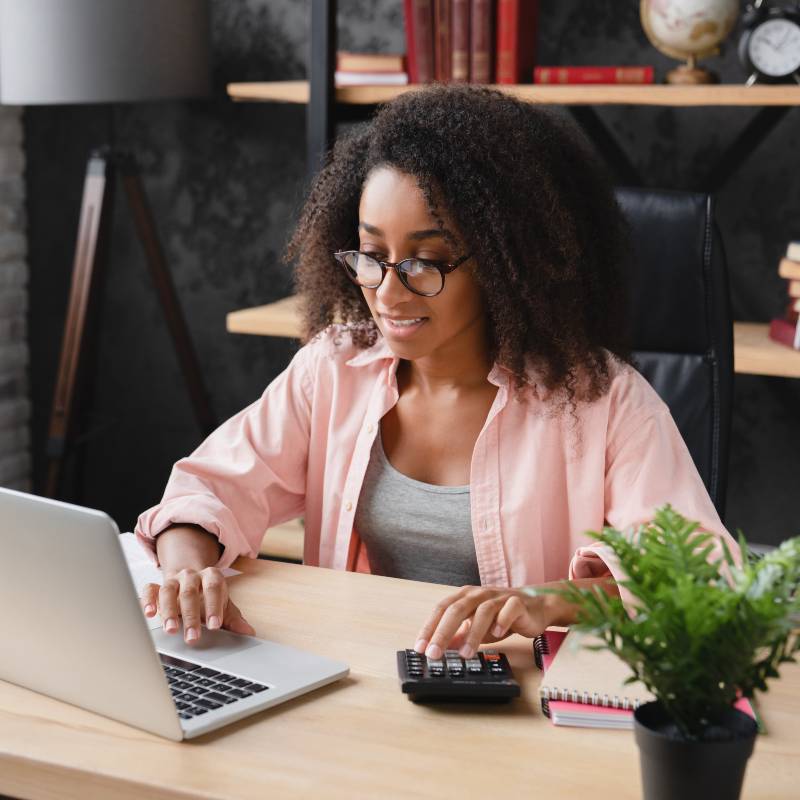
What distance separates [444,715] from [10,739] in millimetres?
366

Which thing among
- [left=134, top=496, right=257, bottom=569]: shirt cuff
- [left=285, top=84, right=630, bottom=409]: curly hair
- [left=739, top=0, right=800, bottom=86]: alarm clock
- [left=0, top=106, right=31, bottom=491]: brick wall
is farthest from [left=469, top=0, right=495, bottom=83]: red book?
[left=0, top=106, right=31, bottom=491]: brick wall

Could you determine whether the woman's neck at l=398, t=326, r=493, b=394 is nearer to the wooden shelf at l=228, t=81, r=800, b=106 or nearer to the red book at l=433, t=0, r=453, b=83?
the wooden shelf at l=228, t=81, r=800, b=106

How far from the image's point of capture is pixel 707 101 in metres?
2.23

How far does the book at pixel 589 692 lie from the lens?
1061 millimetres

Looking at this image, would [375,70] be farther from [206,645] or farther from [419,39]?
[206,645]

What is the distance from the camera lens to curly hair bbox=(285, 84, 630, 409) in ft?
4.88

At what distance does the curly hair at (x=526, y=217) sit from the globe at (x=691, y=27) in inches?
31.5

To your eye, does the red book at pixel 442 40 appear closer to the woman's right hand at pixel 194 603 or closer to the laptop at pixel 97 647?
the woman's right hand at pixel 194 603

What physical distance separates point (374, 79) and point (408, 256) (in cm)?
111

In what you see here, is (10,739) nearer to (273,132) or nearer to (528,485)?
(528,485)

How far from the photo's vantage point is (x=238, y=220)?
310cm

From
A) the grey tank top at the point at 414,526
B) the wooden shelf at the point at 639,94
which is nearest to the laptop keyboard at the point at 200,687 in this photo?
the grey tank top at the point at 414,526

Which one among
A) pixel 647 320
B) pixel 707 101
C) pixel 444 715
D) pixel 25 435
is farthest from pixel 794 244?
pixel 25 435

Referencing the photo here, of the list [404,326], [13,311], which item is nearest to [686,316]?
[404,326]
